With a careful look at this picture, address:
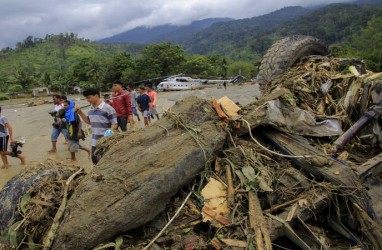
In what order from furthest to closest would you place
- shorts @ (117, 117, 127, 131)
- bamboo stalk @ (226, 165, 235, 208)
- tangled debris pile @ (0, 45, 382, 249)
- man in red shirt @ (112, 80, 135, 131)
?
1. shorts @ (117, 117, 127, 131)
2. man in red shirt @ (112, 80, 135, 131)
3. bamboo stalk @ (226, 165, 235, 208)
4. tangled debris pile @ (0, 45, 382, 249)

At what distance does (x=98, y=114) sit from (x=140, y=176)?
10.9 ft

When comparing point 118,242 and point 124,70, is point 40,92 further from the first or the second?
point 118,242

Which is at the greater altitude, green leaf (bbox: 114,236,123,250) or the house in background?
green leaf (bbox: 114,236,123,250)

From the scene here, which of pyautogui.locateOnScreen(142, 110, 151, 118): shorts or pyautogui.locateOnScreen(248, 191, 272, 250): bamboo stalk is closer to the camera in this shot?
pyautogui.locateOnScreen(248, 191, 272, 250): bamboo stalk

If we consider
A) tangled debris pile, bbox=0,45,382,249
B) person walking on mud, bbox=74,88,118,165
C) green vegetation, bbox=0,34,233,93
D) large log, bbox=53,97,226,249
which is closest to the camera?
large log, bbox=53,97,226,249

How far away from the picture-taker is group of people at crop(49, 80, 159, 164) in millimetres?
5820

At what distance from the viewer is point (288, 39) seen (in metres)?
5.48

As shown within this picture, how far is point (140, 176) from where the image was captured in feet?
9.05

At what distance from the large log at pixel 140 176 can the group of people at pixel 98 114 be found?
52 cm

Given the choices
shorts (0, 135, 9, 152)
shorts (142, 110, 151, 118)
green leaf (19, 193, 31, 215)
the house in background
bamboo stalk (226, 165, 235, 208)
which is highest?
green leaf (19, 193, 31, 215)

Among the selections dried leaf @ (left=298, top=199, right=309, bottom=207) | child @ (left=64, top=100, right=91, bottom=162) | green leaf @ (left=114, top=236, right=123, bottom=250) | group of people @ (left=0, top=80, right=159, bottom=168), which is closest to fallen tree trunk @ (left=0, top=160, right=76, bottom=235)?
green leaf @ (left=114, top=236, right=123, bottom=250)

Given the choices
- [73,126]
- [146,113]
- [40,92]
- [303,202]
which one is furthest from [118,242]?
[40,92]

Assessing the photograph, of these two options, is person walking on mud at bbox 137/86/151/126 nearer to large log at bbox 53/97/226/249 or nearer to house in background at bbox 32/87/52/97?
large log at bbox 53/97/226/249

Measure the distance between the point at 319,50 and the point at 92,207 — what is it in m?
4.45
